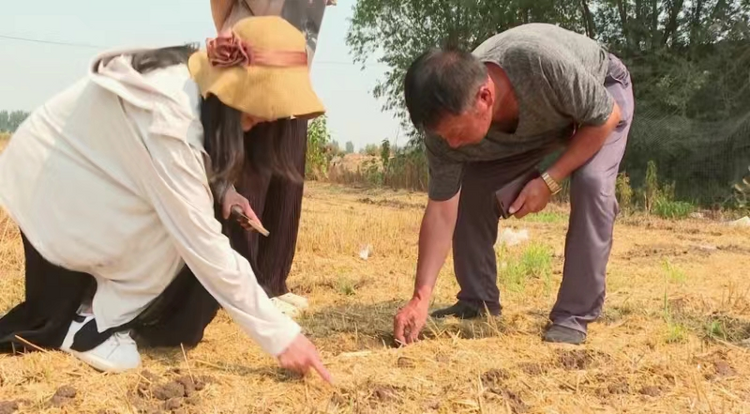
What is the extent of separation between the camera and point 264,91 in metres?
2.13

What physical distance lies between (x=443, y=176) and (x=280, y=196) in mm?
850

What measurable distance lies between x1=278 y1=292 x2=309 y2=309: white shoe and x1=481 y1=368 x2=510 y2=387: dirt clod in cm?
128

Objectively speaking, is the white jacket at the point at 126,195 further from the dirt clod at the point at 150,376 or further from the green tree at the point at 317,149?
the green tree at the point at 317,149

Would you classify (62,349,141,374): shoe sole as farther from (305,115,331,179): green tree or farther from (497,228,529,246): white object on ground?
(305,115,331,179): green tree

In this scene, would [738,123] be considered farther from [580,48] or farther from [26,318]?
[26,318]

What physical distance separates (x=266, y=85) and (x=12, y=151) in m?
0.96

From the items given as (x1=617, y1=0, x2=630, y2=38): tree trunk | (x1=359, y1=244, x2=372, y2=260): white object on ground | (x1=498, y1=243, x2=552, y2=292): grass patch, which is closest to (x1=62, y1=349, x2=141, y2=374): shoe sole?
(x1=498, y1=243, x2=552, y2=292): grass patch

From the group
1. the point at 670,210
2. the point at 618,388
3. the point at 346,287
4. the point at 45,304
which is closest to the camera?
the point at 618,388

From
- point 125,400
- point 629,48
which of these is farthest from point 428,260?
point 629,48

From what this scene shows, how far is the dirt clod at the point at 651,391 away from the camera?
7.51 ft

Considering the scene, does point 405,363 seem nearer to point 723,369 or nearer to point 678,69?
point 723,369

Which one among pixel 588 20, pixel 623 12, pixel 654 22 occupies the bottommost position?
pixel 654 22

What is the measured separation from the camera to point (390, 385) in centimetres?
230

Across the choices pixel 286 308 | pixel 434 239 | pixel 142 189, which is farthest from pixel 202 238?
pixel 286 308
